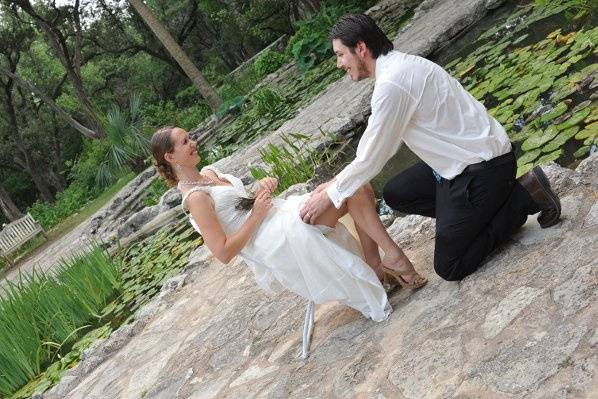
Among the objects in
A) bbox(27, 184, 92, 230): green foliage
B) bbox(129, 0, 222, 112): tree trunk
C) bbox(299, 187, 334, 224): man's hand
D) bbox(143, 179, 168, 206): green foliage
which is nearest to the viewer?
bbox(299, 187, 334, 224): man's hand

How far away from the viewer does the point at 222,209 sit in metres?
2.96

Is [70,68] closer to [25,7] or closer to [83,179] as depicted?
[25,7]

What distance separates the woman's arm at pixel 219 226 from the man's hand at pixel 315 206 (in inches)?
8.4

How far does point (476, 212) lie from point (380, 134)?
48 cm

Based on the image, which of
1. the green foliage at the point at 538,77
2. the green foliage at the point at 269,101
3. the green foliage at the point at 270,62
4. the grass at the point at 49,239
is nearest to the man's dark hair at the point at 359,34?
the green foliage at the point at 538,77

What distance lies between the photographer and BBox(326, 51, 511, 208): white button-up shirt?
2.49m

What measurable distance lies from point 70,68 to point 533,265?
51.8ft

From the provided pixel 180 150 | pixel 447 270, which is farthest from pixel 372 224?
pixel 180 150

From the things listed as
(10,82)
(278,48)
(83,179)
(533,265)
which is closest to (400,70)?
(533,265)

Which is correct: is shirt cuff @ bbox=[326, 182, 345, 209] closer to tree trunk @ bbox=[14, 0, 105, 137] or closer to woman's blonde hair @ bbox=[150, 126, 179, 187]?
woman's blonde hair @ bbox=[150, 126, 179, 187]

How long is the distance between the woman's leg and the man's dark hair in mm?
580

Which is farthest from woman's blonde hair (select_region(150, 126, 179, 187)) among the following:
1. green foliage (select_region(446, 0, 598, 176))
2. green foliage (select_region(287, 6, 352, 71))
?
green foliage (select_region(287, 6, 352, 71))

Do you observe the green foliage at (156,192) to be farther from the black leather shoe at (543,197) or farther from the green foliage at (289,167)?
the black leather shoe at (543,197)

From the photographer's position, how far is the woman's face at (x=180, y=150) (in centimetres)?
298
